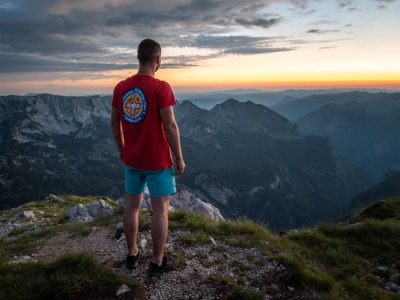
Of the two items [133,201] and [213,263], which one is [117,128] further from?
[213,263]

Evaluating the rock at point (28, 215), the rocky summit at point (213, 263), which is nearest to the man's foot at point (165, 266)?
the rocky summit at point (213, 263)

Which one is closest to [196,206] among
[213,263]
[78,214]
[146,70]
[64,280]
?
[78,214]

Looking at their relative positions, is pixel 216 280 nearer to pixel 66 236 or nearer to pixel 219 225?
pixel 219 225

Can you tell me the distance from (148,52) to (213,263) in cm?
543

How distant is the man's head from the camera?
281 inches

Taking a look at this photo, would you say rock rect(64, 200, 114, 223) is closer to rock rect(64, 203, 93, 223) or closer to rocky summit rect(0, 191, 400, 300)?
rock rect(64, 203, 93, 223)

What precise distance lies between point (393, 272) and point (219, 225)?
5222 mm

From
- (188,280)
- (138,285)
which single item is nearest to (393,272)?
(188,280)

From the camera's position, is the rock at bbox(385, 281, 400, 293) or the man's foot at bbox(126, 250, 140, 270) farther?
the rock at bbox(385, 281, 400, 293)

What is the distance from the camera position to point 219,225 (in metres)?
12.0

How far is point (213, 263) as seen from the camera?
915cm

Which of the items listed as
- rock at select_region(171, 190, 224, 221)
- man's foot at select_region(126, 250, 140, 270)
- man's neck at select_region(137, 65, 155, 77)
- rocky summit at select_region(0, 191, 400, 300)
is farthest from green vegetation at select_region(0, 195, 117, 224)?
man's neck at select_region(137, 65, 155, 77)

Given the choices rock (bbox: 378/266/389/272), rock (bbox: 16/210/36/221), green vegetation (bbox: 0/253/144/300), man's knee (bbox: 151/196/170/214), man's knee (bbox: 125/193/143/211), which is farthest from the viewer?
rock (bbox: 16/210/36/221)

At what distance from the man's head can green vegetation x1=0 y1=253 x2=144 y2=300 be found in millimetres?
4595
